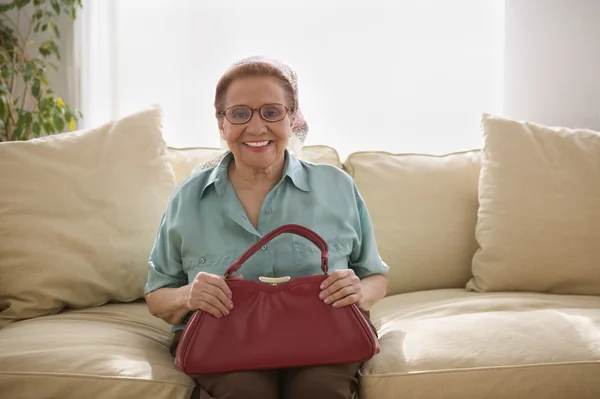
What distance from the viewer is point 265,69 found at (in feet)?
5.03

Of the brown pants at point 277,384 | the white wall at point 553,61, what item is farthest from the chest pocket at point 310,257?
the white wall at point 553,61

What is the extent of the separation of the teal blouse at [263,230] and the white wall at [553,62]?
160 cm

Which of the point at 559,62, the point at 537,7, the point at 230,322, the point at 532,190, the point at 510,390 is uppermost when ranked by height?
the point at 537,7

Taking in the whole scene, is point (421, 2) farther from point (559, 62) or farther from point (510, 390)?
point (510, 390)

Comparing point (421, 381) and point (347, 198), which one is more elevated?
point (347, 198)

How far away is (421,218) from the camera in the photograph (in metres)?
2.09

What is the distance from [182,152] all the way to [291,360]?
3.68ft

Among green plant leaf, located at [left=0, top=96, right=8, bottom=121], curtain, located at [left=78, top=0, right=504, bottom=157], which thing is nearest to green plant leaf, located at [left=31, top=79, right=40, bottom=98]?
green plant leaf, located at [left=0, top=96, right=8, bottom=121]

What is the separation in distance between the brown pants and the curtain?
5.55 ft

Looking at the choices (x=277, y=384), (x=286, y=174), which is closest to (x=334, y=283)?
(x=277, y=384)

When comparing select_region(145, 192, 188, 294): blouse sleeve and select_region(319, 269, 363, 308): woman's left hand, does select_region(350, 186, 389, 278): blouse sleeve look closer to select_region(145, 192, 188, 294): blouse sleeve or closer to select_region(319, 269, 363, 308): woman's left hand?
select_region(319, 269, 363, 308): woman's left hand

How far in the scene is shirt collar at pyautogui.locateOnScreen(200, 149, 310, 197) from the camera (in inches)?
62.6

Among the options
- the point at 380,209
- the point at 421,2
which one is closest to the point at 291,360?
the point at 380,209

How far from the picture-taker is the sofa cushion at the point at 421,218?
6.80 ft
